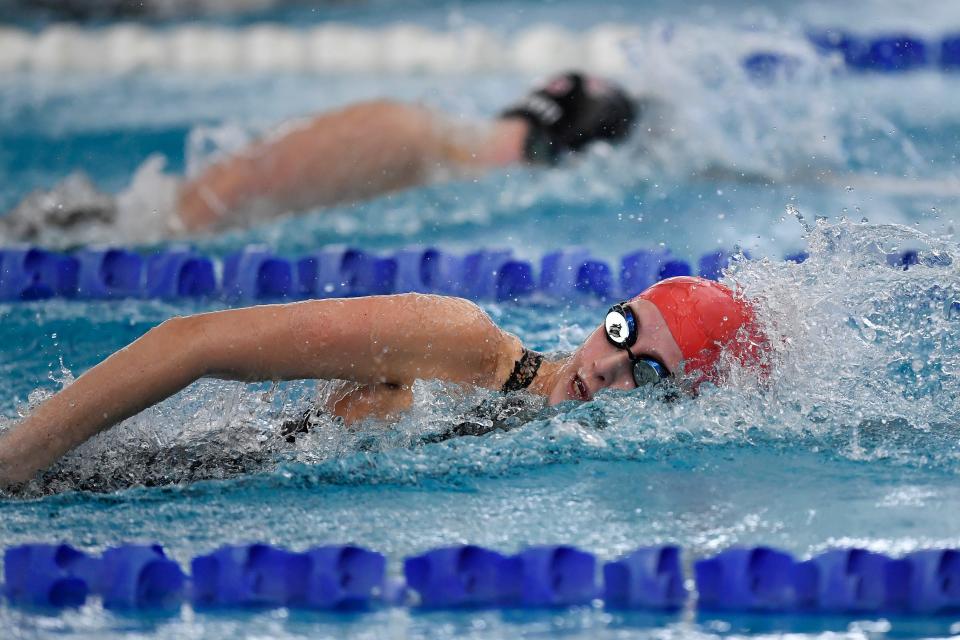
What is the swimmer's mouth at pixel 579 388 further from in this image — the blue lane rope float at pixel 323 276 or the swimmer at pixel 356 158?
the swimmer at pixel 356 158

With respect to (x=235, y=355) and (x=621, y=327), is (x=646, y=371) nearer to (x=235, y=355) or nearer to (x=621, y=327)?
(x=621, y=327)

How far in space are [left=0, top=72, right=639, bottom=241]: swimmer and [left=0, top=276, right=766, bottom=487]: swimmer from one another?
6.80 ft

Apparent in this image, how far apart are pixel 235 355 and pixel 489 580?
24.6 inches

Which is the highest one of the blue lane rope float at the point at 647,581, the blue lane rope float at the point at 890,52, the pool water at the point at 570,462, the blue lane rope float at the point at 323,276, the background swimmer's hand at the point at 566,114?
the blue lane rope float at the point at 890,52

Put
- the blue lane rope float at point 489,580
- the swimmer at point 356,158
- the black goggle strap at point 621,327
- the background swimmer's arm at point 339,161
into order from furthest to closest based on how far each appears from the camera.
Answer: the background swimmer's arm at point 339,161, the swimmer at point 356,158, the black goggle strap at point 621,327, the blue lane rope float at point 489,580

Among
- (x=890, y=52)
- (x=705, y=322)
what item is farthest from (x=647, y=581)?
(x=890, y=52)

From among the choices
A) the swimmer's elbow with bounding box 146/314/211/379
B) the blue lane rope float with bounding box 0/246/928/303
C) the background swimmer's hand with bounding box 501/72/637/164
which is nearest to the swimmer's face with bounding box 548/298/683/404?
the swimmer's elbow with bounding box 146/314/211/379

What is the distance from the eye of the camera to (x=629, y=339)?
2629 millimetres

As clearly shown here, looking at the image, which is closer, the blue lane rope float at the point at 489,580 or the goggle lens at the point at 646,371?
the blue lane rope float at the point at 489,580

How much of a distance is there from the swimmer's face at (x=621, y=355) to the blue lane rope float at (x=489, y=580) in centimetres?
43

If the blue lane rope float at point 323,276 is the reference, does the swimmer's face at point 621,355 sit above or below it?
below

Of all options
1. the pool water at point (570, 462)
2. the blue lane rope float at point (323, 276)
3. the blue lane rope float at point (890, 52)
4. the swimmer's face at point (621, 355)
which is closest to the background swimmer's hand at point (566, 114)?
the pool water at point (570, 462)

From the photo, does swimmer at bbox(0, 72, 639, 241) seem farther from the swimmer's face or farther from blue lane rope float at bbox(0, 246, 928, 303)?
the swimmer's face

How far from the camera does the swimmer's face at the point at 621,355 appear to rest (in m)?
2.64
